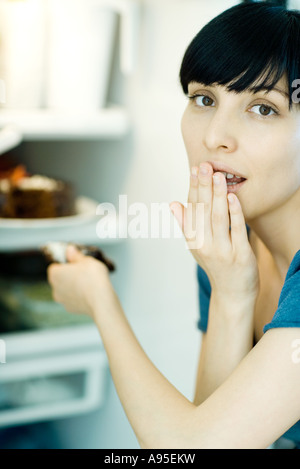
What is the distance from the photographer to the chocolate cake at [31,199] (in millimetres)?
1371

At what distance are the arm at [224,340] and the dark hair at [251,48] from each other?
0.91 feet

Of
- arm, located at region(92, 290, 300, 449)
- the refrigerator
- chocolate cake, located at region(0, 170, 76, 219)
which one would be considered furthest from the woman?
chocolate cake, located at region(0, 170, 76, 219)

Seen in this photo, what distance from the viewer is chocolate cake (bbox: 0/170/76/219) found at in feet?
4.50

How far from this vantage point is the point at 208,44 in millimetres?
711

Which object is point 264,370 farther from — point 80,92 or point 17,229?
point 80,92

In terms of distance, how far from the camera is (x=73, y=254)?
3.17 ft

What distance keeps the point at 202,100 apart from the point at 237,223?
17 centimetres

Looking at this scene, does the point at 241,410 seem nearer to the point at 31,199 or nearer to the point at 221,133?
the point at 221,133

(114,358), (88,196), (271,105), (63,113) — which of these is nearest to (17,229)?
(63,113)

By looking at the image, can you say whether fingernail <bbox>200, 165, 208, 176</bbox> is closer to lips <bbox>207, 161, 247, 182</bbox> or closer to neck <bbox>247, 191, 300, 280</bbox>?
A: lips <bbox>207, 161, 247, 182</bbox>

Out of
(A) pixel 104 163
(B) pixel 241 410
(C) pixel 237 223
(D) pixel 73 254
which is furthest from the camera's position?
(A) pixel 104 163

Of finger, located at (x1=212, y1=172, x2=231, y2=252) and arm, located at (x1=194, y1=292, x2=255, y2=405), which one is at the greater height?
finger, located at (x1=212, y1=172, x2=231, y2=252)

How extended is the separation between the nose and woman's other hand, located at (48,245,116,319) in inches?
10.4

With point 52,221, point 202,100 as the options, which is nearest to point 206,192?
point 202,100
